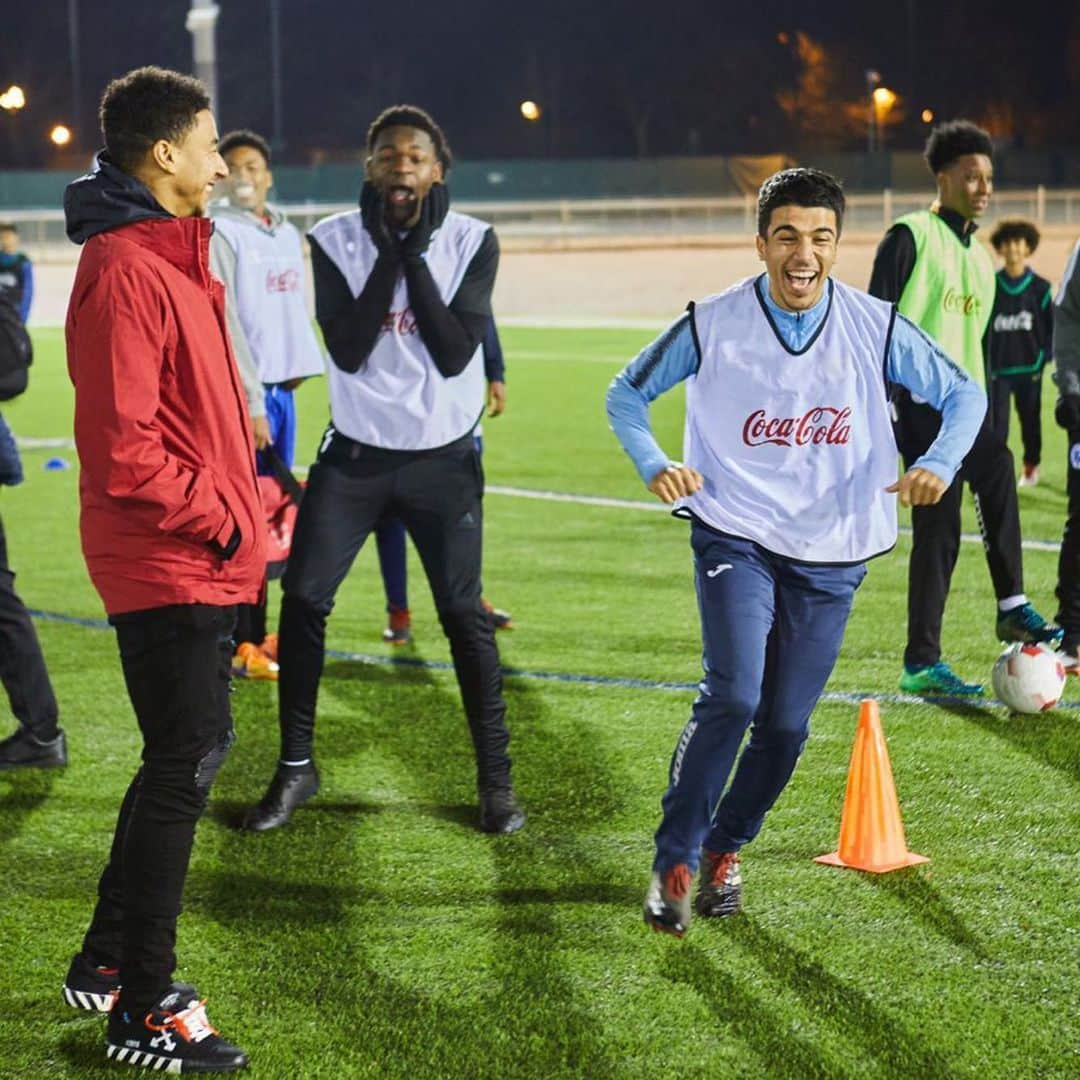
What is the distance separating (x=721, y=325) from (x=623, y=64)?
81646mm

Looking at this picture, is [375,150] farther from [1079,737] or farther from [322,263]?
[1079,737]

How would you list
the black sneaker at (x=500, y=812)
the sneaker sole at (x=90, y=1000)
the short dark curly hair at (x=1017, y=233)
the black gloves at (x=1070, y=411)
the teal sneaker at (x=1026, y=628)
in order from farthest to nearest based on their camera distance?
the short dark curly hair at (x=1017, y=233), the teal sneaker at (x=1026, y=628), the black gloves at (x=1070, y=411), the black sneaker at (x=500, y=812), the sneaker sole at (x=90, y=1000)

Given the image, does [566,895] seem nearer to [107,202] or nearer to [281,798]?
[281,798]

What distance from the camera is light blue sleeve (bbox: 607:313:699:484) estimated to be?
4.28m

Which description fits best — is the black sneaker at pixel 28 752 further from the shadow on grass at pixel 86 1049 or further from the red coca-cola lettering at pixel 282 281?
the red coca-cola lettering at pixel 282 281

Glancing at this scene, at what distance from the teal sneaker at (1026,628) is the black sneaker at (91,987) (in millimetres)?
4207

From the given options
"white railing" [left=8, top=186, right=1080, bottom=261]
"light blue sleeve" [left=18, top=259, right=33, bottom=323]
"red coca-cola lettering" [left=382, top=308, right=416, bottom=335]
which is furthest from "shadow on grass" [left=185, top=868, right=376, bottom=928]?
"white railing" [left=8, top=186, right=1080, bottom=261]

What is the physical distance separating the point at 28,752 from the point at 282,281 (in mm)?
2542

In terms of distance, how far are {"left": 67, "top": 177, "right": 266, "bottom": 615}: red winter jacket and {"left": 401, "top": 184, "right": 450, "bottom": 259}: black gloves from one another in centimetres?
148

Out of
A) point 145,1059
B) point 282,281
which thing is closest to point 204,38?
point 282,281

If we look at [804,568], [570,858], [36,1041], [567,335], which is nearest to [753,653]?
[804,568]

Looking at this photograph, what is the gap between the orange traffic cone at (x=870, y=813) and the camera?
15.7ft

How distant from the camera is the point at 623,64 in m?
82.7

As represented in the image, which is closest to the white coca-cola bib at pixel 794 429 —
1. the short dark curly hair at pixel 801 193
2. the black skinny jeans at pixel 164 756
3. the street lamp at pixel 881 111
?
the short dark curly hair at pixel 801 193
